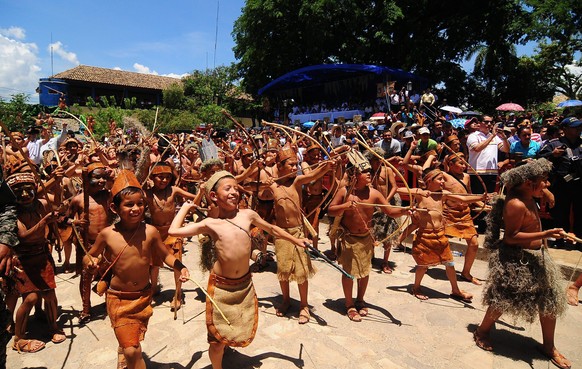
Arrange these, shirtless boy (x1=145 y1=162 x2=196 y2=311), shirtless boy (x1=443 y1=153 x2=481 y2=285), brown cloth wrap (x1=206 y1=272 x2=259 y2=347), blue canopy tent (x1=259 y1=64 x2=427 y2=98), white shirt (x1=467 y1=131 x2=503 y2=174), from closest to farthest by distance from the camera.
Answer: brown cloth wrap (x1=206 y1=272 x2=259 y2=347) → shirtless boy (x1=145 y1=162 x2=196 y2=311) → shirtless boy (x1=443 y1=153 x2=481 y2=285) → white shirt (x1=467 y1=131 x2=503 y2=174) → blue canopy tent (x1=259 y1=64 x2=427 y2=98)

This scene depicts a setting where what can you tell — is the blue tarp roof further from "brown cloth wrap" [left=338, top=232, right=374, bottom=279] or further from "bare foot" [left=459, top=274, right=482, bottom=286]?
"brown cloth wrap" [left=338, top=232, right=374, bottom=279]

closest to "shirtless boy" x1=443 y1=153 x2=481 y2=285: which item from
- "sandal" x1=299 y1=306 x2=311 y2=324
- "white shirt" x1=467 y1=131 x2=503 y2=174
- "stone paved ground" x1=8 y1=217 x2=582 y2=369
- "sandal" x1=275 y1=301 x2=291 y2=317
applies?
"stone paved ground" x1=8 y1=217 x2=582 y2=369

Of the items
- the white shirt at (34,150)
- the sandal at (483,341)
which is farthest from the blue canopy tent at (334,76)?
the sandal at (483,341)

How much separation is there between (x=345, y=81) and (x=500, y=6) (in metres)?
11.7

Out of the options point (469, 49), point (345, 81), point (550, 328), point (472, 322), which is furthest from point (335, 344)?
point (469, 49)

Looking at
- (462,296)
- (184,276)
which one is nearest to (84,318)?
(184,276)

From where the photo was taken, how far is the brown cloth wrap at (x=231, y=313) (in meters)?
3.20

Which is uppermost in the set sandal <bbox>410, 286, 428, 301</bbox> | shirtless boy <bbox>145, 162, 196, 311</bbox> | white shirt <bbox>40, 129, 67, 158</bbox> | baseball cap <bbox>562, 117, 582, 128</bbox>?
baseball cap <bbox>562, 117, 582, 128</bbox>

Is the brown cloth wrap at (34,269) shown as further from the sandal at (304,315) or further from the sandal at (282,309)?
the sandal at (304,315)

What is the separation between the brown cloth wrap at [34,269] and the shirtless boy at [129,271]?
1.22m

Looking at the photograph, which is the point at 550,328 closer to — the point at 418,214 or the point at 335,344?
the point at 418,214

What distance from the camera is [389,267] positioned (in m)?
6.43

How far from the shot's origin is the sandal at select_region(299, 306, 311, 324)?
443 cm

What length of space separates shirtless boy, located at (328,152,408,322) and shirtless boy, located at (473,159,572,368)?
1264mm
